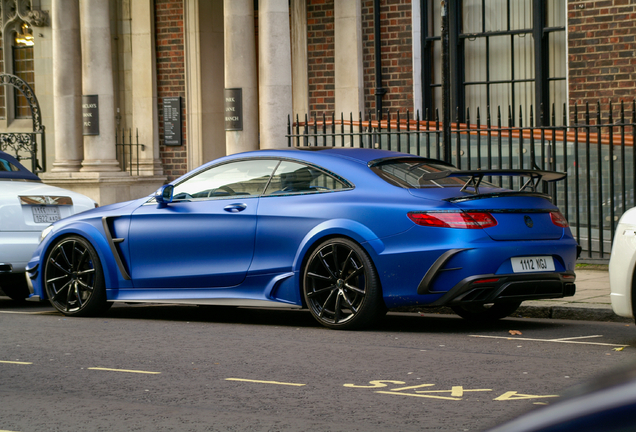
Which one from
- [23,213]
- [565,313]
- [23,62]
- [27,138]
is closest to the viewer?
[565,313]

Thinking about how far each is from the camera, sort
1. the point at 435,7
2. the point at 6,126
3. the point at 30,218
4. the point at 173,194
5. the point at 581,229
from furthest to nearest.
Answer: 1. the point at 6,126
2. the point at 435,7
3. the point at 581,229
4. the point at 30,218
5. the point at 173,194

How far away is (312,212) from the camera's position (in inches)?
302

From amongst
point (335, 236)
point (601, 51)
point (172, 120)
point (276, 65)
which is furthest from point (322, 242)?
point (172, 120)

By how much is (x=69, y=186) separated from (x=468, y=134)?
8.38 metres

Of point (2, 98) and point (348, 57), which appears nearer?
point (348, 57)

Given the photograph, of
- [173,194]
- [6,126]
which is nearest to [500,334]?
[173,194]

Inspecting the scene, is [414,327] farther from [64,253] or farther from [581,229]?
[581,229]

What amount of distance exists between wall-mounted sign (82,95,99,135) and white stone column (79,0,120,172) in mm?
73

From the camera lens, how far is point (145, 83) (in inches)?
771

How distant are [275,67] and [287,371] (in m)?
9.16

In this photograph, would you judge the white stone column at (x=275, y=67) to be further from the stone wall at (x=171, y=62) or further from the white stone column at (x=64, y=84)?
the stone wall at (x=171, y=62)

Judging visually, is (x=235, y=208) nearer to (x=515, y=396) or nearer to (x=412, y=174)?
(x=412, y=174)

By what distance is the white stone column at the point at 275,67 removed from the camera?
14.4m

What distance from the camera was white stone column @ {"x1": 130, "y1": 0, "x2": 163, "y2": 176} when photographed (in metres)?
19.5
